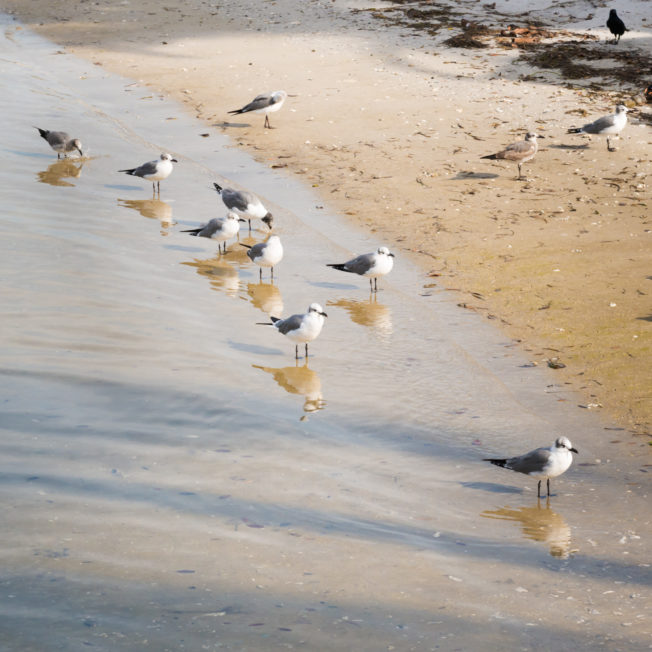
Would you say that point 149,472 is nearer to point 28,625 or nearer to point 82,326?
point 28,625

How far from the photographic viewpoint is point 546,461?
6395mm

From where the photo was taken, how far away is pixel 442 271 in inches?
426

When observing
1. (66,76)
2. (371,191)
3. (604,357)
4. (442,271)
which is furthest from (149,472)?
(66,76)

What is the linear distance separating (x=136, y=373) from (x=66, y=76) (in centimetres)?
1458

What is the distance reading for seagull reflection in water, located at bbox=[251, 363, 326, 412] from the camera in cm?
773

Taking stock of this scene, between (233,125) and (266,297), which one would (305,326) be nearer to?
(266,297)

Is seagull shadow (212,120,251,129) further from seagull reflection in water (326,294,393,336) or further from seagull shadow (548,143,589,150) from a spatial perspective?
seagull reflection in water (326,294,393,336)

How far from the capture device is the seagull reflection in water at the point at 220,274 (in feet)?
34.2

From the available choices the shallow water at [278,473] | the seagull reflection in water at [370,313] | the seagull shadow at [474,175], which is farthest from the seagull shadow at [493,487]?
the seagull shadow at [474,175]

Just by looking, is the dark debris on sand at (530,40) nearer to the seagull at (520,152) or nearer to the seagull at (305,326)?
the seagull at (520,152)

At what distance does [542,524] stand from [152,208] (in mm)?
8218

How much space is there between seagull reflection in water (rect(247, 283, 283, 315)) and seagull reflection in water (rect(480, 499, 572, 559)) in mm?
3984

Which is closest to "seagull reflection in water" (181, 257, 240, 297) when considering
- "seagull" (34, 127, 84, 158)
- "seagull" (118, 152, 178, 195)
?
"seagull" (118, 152, 178, 195)

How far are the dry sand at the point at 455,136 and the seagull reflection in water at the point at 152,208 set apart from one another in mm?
1768
